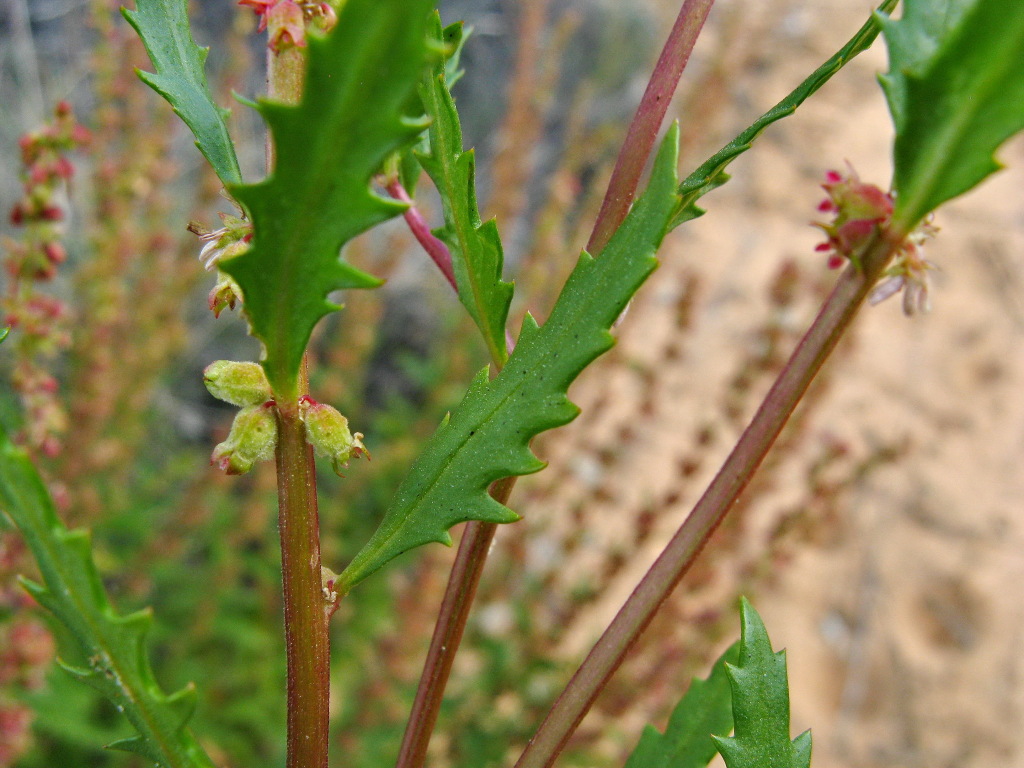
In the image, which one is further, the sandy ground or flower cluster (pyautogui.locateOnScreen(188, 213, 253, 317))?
the sandy ground

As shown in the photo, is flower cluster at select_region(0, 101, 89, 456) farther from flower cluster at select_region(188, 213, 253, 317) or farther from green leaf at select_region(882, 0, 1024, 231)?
green leaf at select_region(882, 0, 1024, 231)

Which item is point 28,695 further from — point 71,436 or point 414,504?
point 414,504

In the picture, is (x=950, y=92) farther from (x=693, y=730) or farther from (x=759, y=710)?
(x=693, y=730)

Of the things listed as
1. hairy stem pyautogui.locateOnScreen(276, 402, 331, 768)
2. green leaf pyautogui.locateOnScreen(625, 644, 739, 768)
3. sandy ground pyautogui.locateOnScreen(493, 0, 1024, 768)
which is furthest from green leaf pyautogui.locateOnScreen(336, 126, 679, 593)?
sandy ground pyautogui.locateOnScreen(493, 0, 1024, 768)

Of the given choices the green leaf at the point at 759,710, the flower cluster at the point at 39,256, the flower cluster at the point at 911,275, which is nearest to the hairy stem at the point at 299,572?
the green leaf at the point at 759,710

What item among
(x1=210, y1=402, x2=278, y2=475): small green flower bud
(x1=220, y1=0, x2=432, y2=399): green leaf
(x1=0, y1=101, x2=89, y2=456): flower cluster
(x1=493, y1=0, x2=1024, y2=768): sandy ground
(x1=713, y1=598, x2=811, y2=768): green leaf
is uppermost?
(x1=493, y1=0, x2=1024, y2=768): sandy ground
